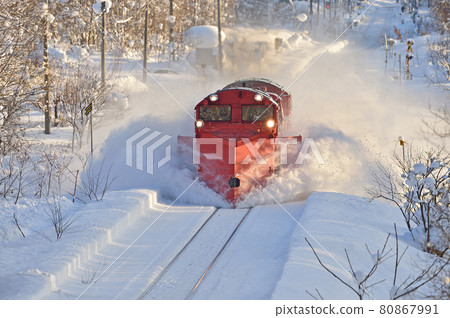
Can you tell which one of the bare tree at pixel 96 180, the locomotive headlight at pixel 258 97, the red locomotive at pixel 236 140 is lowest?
the bare tree at pixel 96 180

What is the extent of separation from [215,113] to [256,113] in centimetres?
131

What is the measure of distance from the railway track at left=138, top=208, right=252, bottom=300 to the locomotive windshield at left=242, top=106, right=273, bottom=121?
301cm

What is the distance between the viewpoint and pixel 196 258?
10.7 metres

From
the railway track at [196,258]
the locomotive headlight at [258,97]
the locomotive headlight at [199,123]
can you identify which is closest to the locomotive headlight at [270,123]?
the locomotive headlight at [258,97]

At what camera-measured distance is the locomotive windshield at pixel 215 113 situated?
15.9 m

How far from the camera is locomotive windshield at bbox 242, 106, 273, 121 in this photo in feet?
50.9

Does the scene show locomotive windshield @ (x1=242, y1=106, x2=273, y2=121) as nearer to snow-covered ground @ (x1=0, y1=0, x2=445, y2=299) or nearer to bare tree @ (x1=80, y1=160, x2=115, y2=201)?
snow-covered ground @ (x1=0, y1=0, x2=445, y2=299)

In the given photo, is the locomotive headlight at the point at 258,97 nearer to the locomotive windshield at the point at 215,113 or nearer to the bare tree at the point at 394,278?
the locomotive windshield at the point at 215,113

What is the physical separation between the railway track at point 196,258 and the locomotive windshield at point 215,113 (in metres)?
3.13

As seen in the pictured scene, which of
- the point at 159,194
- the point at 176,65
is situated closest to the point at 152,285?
the point at 159,194

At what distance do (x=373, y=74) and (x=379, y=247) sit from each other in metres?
48.0

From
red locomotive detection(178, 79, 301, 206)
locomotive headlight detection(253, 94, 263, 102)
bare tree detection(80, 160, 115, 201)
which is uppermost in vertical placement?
locomotive headlight detection(253, 94, 263, 102)

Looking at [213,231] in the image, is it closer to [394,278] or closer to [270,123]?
[270,123]

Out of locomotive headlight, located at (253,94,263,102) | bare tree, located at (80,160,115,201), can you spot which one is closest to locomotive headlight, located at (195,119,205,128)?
locomotive headlight, located at (253,94,263,102)
